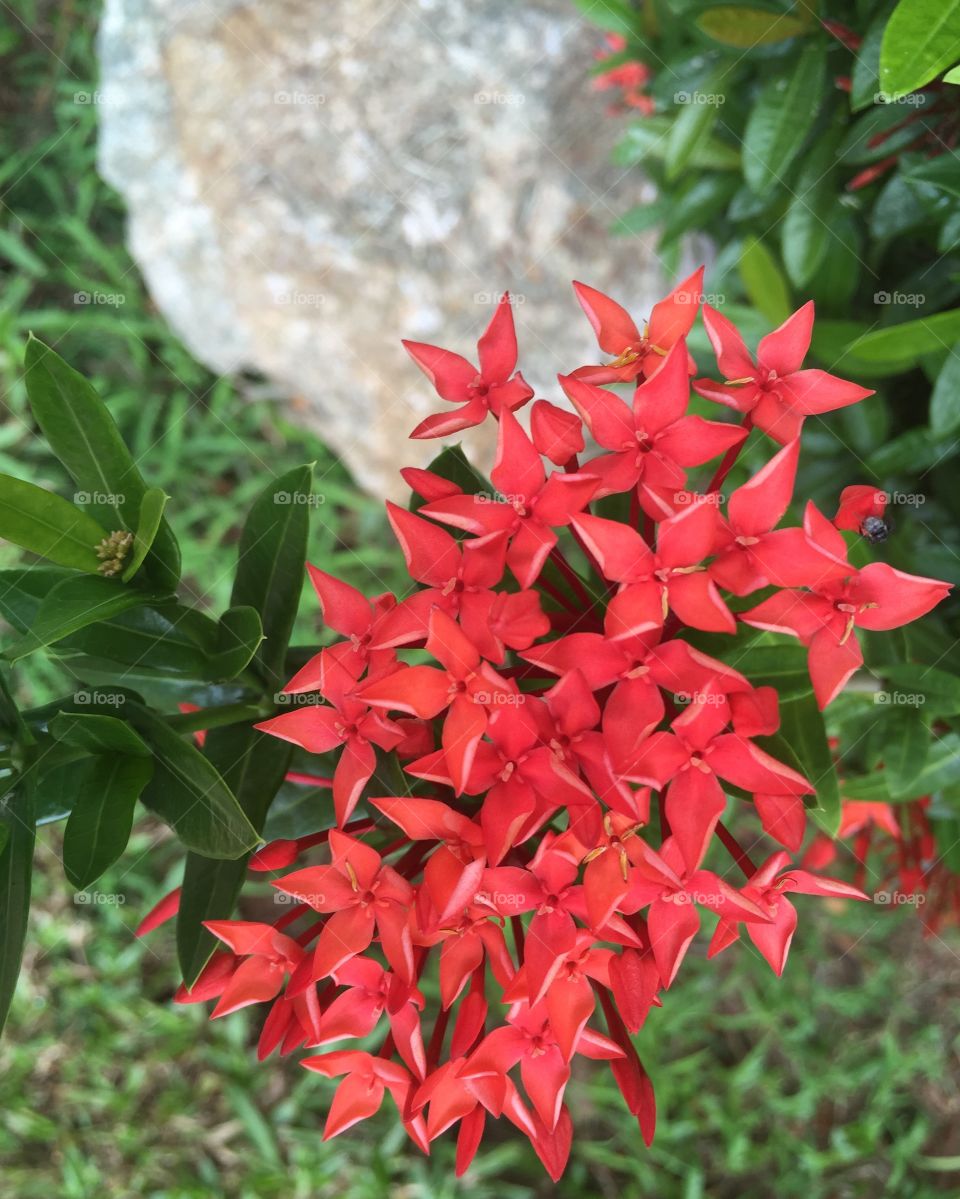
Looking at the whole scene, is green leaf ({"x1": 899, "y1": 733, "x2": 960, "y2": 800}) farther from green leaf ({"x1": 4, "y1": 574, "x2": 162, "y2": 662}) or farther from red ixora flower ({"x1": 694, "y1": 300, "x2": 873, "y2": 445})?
green leaf ({"x1": 4, "y1": 574, "x2": 162, "y2": 662})

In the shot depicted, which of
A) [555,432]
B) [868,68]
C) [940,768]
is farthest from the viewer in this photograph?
[940,768]

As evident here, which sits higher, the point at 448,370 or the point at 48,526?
the point at 448,370

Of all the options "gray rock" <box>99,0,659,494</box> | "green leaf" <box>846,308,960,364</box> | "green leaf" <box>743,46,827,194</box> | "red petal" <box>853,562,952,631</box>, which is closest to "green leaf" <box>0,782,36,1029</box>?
"red petal" <box>853,562,952,631</box>

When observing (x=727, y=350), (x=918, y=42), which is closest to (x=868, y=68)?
(x=918, y=42)

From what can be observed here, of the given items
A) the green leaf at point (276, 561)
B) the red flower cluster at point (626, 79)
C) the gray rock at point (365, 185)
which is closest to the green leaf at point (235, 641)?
the green leaf at point (276, 561)

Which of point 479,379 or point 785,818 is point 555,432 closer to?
point 479,379

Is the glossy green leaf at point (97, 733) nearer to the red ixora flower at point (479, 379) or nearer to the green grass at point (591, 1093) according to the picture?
the red ixora flower at point (479, 379)

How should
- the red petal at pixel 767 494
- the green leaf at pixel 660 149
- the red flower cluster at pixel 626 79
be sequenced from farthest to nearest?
the red flower cluster at pixel 626 79
the green leaf at pixel 660 149
the red petal at pixel 767 494

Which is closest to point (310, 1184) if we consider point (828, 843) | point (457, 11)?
point (828, 843)
